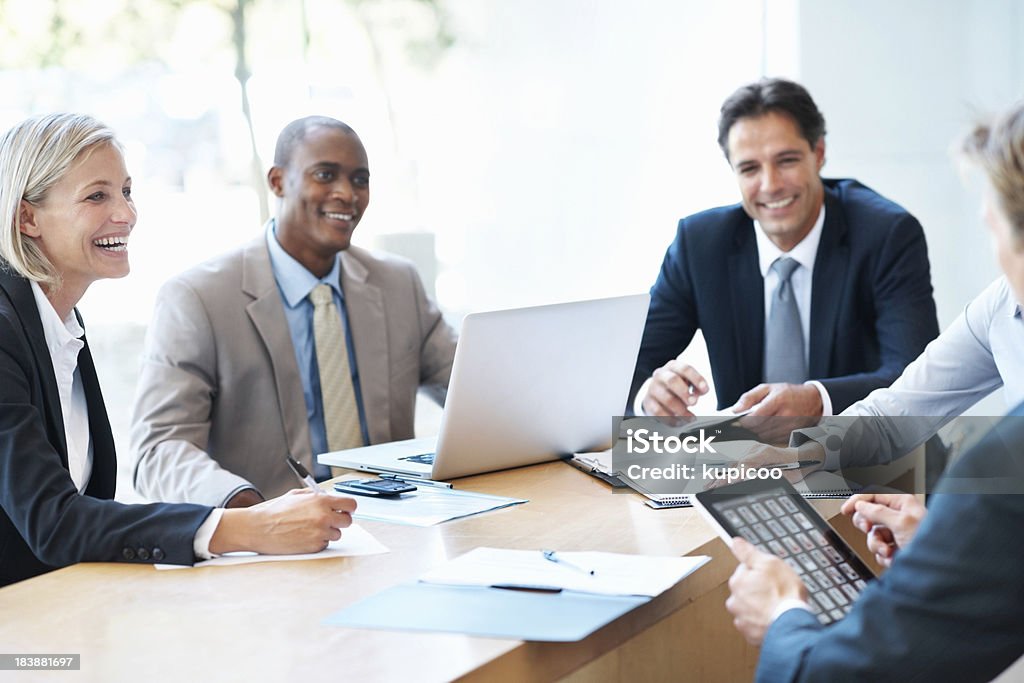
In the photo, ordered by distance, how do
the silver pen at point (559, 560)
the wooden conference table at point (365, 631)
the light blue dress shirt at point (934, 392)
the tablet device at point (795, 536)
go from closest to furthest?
1. the wooden conference table at point (365, 631)
2. the tablet device at point (795, 536)
3. the silver pen at point (559, 560)
4. the light blue dress shirt at point (934, 392)

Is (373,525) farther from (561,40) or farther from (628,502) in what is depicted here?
(561,40)

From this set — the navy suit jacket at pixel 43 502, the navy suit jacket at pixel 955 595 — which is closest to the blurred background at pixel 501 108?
the navy suit jacket at pixel 43 502

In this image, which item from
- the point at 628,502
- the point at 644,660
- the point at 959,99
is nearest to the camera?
the point at 644,660

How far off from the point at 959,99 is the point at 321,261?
8.27 feet

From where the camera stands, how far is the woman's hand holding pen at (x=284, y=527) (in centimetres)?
160

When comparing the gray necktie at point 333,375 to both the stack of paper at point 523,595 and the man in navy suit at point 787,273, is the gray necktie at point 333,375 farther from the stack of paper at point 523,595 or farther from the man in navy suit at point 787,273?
the stack of paper at point 523,595

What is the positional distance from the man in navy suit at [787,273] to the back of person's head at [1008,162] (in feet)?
5.12

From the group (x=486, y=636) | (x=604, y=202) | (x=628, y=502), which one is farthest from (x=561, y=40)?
(x=486, y=636)

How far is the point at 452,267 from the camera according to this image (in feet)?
15.5

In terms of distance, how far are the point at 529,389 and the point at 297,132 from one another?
1275 millimetres

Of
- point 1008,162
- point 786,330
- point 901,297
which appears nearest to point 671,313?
point 786,330

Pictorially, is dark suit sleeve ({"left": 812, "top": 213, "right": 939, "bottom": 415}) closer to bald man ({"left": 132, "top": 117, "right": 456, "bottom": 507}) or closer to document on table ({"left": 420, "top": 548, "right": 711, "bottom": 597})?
bald man ({"left": 132, "top": 117, "right": 456, "bottom": 507})

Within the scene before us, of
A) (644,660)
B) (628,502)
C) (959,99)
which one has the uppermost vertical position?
(959,99)

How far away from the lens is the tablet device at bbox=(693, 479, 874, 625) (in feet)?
4.44
